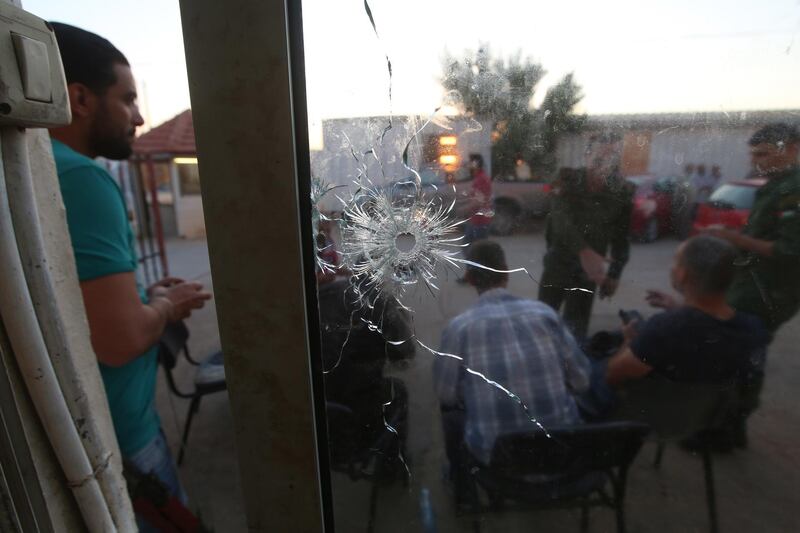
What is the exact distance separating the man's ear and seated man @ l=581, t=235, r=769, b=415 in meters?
1.58

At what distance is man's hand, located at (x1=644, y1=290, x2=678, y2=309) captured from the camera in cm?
66

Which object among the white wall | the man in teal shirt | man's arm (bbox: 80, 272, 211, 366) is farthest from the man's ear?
the white wall

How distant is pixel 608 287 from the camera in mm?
665

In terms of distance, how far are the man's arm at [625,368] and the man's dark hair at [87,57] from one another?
1572 mm

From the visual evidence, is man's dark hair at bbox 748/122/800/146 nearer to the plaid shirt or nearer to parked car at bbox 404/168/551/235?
parked car at bbox 404/168/551/235

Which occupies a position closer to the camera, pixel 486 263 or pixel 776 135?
pixel 776 135

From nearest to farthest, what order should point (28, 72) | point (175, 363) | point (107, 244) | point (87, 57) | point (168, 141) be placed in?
point (28, 72) < point (107, 244) < point (87, 57) < point (175, 363) < point (168, 141)

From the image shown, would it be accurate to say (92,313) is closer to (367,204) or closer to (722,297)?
(367,204)

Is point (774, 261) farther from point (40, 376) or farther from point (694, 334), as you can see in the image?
point (40, 376)

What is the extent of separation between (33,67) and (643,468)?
1.22 m

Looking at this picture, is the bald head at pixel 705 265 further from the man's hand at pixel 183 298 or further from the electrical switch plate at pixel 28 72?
the man's hand at pixel 183 298

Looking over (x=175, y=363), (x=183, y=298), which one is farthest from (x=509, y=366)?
(x=175, y=363)

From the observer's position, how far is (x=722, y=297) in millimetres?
638

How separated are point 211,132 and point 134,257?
A: 2.68 ft
